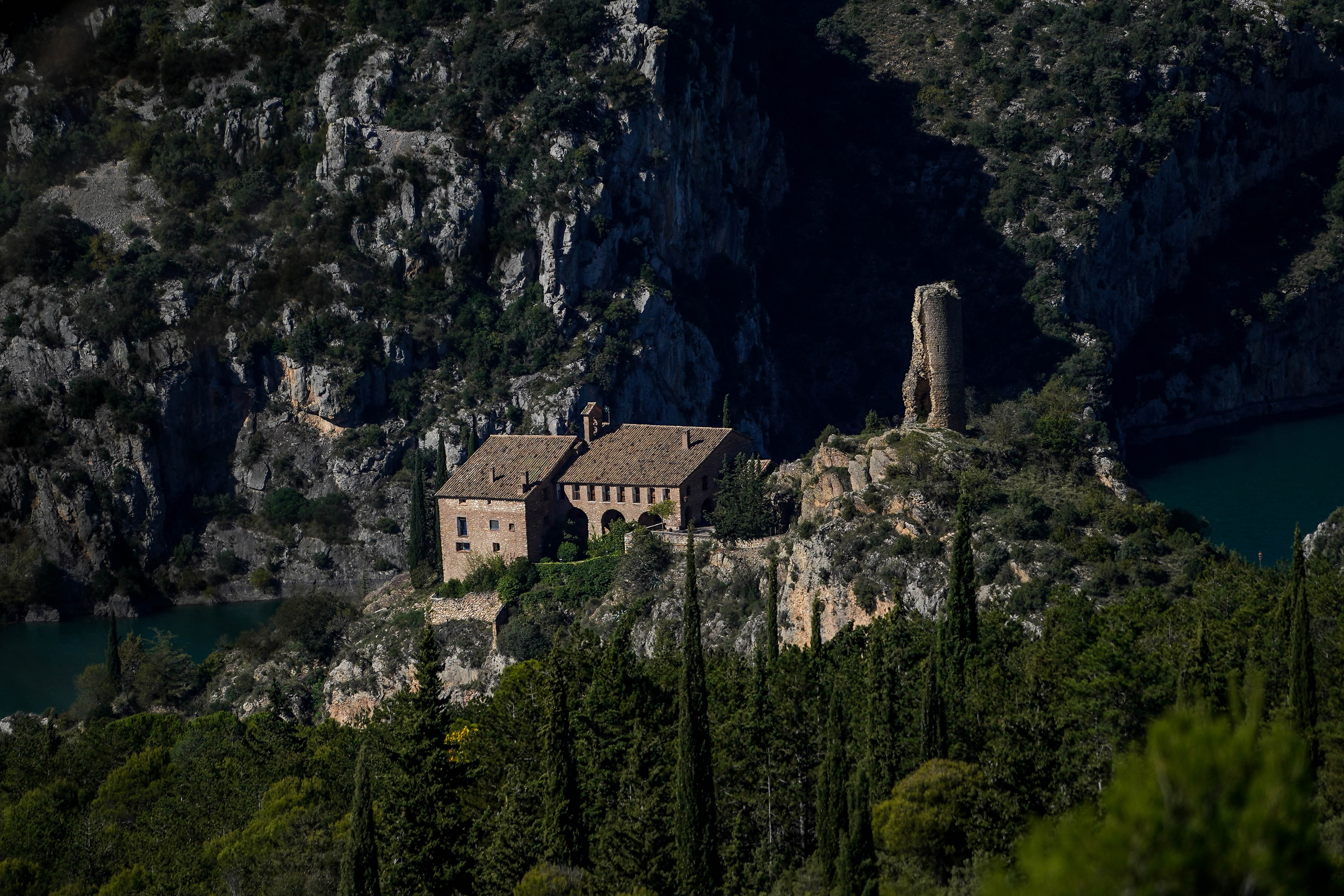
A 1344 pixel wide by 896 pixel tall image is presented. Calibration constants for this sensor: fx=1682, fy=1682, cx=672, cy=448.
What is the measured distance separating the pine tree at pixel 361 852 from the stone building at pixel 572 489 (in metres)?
41.5

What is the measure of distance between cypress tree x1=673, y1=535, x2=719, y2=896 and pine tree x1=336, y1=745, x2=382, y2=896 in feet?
24.2

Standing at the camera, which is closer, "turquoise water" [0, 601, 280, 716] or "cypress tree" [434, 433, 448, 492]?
"turquoise water" [0, 601, 280, 716]

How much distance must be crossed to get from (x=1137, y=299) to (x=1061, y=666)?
321 ft

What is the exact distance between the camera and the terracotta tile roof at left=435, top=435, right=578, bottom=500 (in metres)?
82.7

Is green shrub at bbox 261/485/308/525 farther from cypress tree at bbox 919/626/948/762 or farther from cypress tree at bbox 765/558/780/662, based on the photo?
cypress tree at bbox 919/626/948/762

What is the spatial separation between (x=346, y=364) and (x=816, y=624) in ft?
225

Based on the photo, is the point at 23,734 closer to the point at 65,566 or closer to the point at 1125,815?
the point at 65,566

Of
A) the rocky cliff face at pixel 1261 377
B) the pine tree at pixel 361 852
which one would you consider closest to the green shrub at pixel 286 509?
the rocky cliff face at pixel 1261 377

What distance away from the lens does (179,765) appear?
60750 mm

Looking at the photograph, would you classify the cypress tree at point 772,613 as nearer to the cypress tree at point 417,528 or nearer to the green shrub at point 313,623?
the green shrub at point 313,623

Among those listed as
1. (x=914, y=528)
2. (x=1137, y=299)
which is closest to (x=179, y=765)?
(x=914, y=528)

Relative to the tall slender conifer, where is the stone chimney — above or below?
above

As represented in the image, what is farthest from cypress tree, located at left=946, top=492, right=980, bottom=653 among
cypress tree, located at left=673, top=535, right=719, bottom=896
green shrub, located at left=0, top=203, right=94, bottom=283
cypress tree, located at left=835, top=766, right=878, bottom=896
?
green shrub, located at left=0, top=203, right=94, bottom=283

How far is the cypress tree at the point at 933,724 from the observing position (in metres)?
43.2
